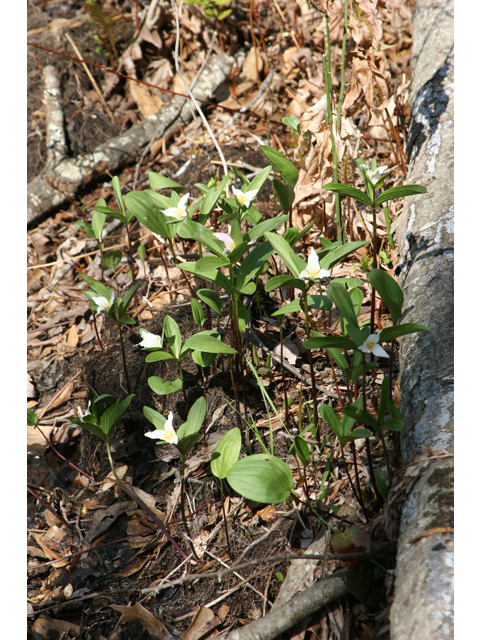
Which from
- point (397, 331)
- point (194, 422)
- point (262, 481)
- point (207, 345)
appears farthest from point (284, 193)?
point (262, 481)

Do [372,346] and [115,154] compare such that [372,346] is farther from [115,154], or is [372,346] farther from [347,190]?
[115,154]

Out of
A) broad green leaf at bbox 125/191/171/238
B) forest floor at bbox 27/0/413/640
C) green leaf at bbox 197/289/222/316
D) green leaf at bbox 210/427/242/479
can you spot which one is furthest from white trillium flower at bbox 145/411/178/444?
broad green leaf at bbox 125/191/171/238

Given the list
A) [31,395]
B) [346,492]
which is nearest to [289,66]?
[31,395]

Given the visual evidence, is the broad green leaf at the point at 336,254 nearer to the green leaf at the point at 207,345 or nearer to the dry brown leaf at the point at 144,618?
the green leaf at the point at 207,345

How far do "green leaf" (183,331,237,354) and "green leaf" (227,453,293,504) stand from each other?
393mm

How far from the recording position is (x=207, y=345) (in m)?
1.50

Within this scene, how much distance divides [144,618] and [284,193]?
5.03 ft

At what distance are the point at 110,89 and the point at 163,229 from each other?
2.45m

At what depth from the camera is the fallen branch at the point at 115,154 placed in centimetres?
333

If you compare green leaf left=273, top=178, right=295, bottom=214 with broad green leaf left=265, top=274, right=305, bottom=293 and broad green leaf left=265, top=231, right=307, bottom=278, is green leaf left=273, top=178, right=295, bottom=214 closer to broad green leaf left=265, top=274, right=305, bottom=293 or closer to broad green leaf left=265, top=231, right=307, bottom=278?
broad green leaf left=265, top=231, right=307, bottom=278

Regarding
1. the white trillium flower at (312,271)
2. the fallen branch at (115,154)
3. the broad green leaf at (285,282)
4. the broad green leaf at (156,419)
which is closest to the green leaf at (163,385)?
the broad green leaf at (156,419)

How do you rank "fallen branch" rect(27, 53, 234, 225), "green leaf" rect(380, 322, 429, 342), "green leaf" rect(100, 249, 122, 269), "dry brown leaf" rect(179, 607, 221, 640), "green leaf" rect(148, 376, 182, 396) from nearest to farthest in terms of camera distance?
"green leaf" rect(380, 322, 429, 342) < "dry brown leaf" rect(179, 607, 221, 640) < "green leaf" rect(148, 376, 182, 396) < "green leaf" rect(100, 249, 122, 269) < "fallen branch" rect(27, 53, 234, 225)

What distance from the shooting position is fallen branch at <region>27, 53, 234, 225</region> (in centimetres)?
333

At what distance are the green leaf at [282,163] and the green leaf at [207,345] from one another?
74 centimetres
